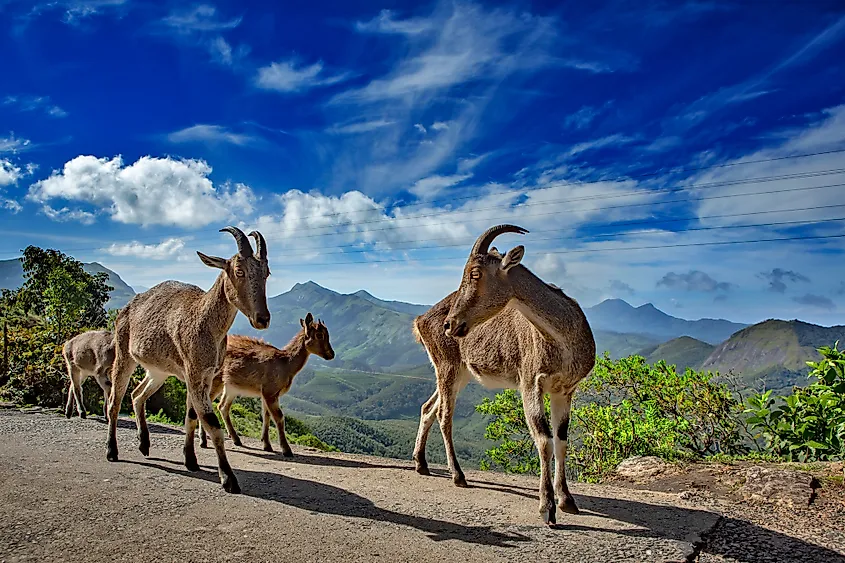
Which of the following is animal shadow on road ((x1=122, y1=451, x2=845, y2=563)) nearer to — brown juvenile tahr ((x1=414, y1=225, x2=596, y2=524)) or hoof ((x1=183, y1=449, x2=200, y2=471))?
hoof ((x1=183, y1=449, x2=200, y2=471))

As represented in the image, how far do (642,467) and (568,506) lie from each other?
10.4 ft

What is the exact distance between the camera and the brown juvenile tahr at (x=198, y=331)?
8.01 m

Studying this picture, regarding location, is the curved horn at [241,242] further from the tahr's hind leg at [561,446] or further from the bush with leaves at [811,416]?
the bush with leaves at [811,416]

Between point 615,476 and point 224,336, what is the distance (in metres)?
6.44

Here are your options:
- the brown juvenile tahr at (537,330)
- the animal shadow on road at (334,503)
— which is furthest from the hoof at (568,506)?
the animal shadow on road at (334,503)

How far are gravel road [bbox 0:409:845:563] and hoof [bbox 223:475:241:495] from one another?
137 millimetres

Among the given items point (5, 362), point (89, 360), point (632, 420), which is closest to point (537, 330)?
point (632, 420)

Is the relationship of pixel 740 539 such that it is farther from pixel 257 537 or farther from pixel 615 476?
pixel 257 537

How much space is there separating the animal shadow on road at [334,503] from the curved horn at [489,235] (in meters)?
3.10

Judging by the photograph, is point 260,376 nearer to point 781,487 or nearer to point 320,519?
point 320,519

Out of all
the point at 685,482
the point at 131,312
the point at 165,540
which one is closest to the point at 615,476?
the point at 685,482

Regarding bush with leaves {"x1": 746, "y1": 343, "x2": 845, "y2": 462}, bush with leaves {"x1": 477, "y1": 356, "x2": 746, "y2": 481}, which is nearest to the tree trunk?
bush with leaves {"x1": 477, "y1": 356, "x2": 746, "y2": 481}

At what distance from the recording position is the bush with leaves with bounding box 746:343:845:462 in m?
9.07

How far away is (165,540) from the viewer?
17.6 feet
